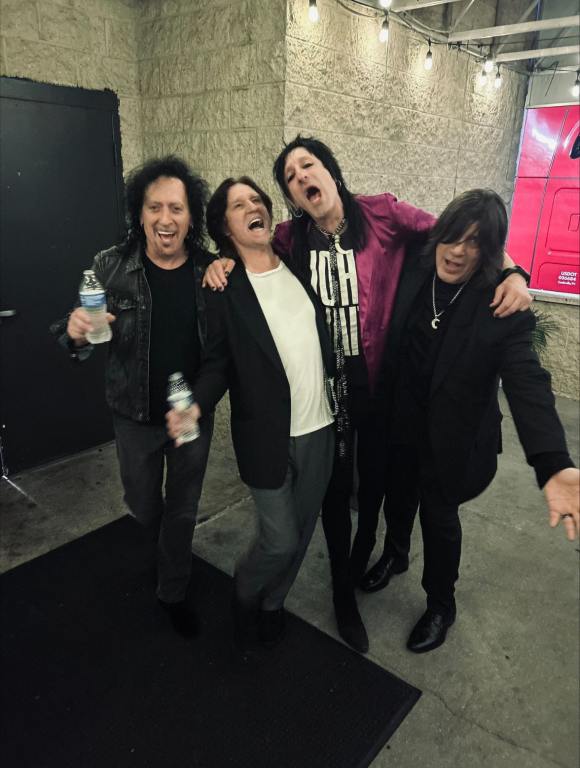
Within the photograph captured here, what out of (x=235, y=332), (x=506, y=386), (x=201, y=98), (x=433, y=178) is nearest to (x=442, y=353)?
(x=506, y=386)

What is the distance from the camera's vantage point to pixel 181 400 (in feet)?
5.82

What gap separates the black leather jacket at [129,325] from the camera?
6.61 ft

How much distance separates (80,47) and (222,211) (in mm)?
2320

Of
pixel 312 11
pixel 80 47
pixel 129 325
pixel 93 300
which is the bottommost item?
pixel 129 325

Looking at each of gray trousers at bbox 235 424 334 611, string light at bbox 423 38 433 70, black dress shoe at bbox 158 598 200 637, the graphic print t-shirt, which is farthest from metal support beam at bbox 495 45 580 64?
black dress shoe at bbox 158 598 200 637

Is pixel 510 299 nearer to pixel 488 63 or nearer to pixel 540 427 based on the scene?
pixel 540 427

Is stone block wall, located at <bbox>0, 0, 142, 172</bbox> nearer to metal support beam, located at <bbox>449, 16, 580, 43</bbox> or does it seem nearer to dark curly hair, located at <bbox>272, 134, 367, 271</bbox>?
dark curly hair, located at <bbox>272, 134, 367, 271</bbox>

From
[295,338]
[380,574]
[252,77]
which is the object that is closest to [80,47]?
[252,77]

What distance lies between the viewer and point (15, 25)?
3.10 metres

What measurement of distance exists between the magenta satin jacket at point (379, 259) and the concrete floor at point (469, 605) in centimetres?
117

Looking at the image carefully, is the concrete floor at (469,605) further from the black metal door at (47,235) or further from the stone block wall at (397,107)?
the stone block wall at (397,107)

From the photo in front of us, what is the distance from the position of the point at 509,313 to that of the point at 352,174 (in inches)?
85.9

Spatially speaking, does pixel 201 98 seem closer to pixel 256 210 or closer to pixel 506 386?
pixel 256 210

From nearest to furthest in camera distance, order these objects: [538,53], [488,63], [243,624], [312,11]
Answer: [243,624] < [312,11] < [538,53] < [488,63]
